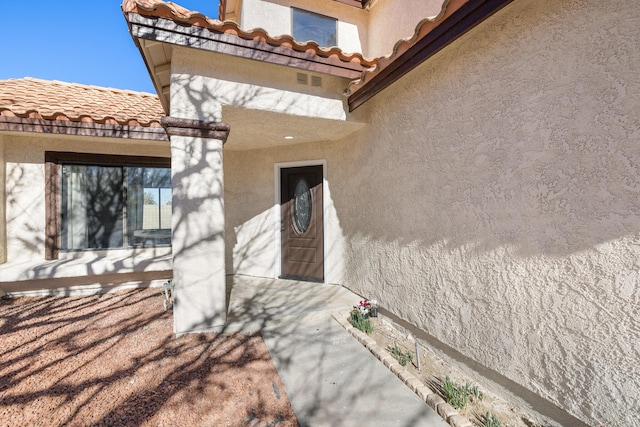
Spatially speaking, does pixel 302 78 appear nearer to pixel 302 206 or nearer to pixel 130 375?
pixel 302 206

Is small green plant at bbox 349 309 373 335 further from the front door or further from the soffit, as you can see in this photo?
the soffit

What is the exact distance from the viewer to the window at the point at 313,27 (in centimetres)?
617

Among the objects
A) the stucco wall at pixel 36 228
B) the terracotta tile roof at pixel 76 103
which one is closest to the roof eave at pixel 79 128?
the terracotta tile roof at pixel 76 103

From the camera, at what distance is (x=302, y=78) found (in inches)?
169

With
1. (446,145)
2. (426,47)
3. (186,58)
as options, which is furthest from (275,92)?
(446,145)

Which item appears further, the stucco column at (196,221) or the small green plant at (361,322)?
the small green plant at (361,322)

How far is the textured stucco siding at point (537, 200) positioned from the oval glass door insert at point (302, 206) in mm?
3022

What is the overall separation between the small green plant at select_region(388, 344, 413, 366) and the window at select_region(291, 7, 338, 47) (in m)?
6.27

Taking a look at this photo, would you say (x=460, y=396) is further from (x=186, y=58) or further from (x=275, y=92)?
(x=186, y=58)

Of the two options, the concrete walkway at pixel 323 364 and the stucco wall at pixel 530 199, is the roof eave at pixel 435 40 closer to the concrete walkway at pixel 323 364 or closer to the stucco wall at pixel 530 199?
the stucco wall at pixel 530 199

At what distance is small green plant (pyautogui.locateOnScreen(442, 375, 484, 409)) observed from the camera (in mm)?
2582

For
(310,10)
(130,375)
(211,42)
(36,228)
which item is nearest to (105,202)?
(36,228)

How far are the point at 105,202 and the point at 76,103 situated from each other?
218cm

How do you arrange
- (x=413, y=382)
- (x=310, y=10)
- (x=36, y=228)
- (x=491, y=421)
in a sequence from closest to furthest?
(x=491, y=421) → (x=413, y=382) → (x=36, y=228) → (x=310, y=10)
